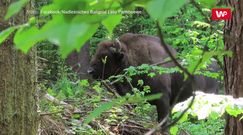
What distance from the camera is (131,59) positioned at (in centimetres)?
873

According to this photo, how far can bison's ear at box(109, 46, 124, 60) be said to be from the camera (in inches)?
336

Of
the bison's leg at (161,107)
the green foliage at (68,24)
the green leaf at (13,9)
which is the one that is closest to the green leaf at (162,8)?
the green foliage at (68,24)

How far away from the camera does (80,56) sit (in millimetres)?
13695

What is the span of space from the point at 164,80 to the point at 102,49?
138 centimetres

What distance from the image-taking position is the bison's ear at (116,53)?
8523 millimetres

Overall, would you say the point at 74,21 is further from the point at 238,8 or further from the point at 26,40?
the point at 238,8

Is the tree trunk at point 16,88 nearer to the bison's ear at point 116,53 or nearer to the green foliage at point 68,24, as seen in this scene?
the green foliage at point 68,24

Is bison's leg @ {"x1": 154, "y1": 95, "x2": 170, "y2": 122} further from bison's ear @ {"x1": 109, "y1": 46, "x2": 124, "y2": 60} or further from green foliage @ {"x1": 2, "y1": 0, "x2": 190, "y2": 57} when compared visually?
green foliage @ {"x1": 2, "y1": 0, "x2": 190, "y2": 57}

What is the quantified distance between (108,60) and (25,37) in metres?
7.85

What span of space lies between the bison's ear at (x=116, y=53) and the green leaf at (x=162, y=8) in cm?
776

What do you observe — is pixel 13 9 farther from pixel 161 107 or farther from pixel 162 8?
pixel 161 107

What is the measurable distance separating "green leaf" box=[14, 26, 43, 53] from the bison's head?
25.0 ft

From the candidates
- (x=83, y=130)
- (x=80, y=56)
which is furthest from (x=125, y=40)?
(x=80, y=56)


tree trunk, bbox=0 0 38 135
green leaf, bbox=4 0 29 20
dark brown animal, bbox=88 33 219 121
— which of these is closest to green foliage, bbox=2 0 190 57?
green leaf, bbox=4 0 29 20
